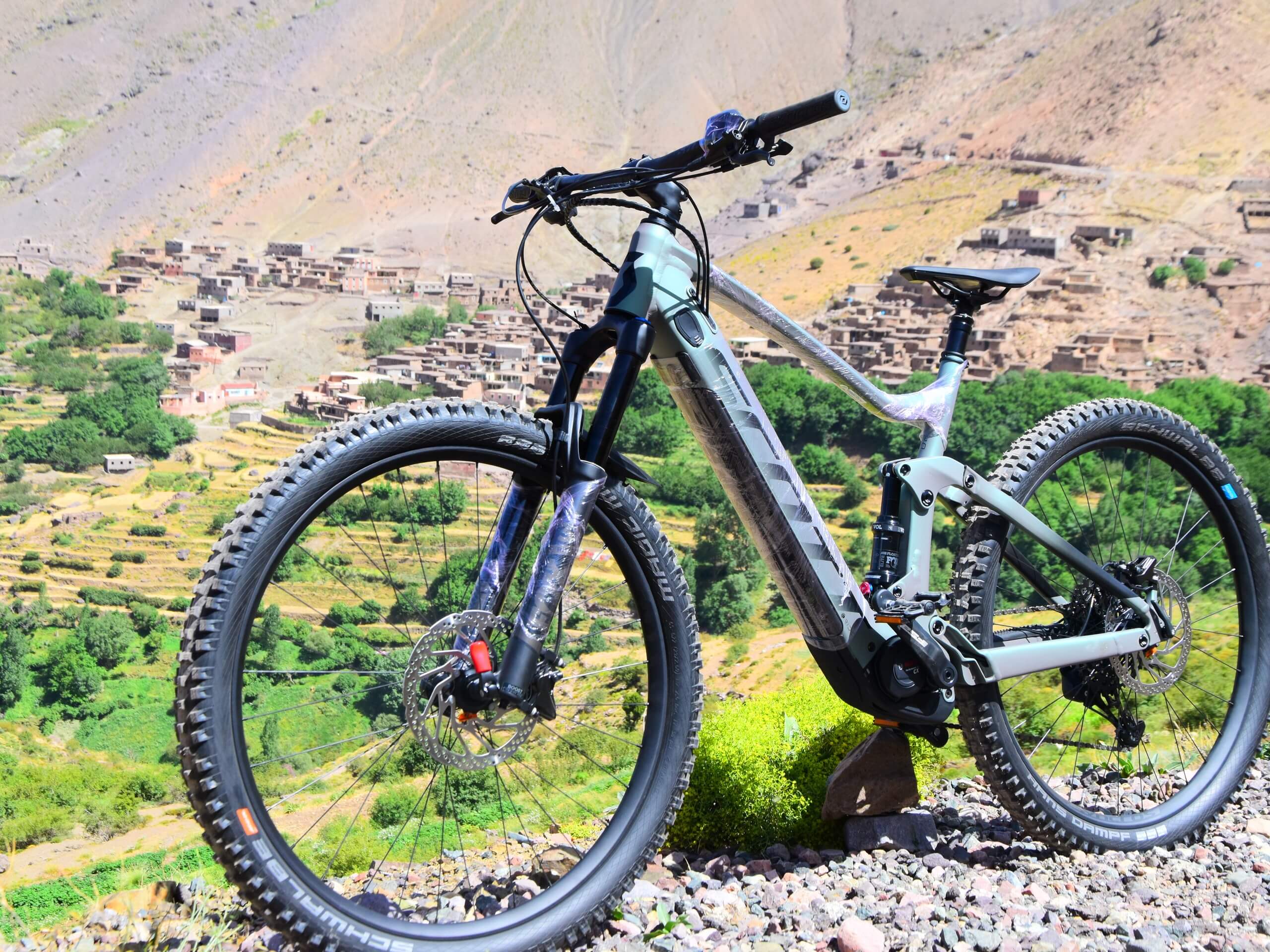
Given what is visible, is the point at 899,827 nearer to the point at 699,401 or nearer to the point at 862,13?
the point at 699,401

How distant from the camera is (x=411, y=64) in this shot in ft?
234

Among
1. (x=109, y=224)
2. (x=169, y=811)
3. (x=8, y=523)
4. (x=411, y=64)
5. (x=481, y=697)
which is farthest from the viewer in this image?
(x=411, y=64)

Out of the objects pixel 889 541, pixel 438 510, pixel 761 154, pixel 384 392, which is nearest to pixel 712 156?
pixel 761 154

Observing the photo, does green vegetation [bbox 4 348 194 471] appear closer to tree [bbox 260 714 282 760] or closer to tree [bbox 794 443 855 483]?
tree [bbox 794 443 855 483]

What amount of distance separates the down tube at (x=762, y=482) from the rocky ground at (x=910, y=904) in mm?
430

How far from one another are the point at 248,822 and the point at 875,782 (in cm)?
138

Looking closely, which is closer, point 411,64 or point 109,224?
point 109,224

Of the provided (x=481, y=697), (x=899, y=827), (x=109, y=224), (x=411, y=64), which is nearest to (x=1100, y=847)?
(x=899, y=827)

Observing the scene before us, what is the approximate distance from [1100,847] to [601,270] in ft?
184

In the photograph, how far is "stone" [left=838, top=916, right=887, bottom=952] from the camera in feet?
6.22

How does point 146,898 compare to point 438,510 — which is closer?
point 146,898

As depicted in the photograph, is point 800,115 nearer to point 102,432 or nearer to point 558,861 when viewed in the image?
point 558,861

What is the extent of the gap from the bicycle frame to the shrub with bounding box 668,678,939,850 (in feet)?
1.42

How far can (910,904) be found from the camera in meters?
2.10
